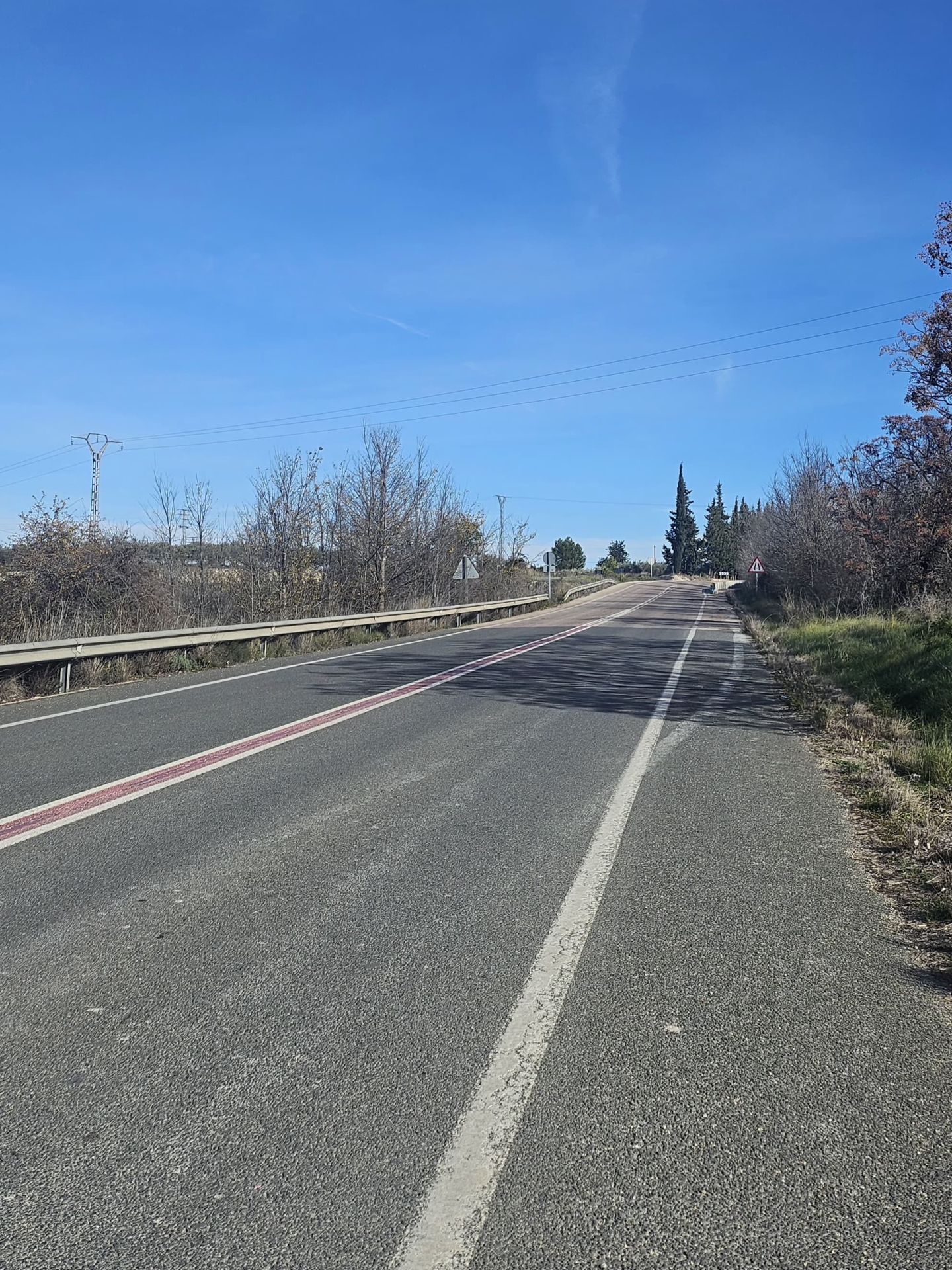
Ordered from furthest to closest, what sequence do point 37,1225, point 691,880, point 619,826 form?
point 619,826, point 691,880, point 37,1225

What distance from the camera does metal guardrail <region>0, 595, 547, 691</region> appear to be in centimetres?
1227

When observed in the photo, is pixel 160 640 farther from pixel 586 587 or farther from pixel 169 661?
pixel 586 587

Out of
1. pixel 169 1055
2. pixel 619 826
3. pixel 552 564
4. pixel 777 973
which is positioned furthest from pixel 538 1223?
pixel 552 564

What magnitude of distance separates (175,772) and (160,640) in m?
8.09

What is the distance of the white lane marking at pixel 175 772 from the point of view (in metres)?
6.12

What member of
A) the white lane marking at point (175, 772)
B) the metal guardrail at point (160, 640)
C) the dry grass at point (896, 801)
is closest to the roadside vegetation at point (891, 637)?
the dry grass at point (896, 801)

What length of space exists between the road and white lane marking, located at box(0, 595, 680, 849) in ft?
0.19

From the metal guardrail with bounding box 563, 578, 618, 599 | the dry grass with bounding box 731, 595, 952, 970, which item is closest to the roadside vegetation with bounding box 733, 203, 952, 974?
the dry grass with bounding box 731, 595, 952, 970

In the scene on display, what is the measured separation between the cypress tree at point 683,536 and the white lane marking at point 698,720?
131m

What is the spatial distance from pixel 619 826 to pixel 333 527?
25.3 m

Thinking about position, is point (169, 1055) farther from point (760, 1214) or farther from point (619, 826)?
point (619, 826)

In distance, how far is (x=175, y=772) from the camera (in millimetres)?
7617

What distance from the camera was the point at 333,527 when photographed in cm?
3055

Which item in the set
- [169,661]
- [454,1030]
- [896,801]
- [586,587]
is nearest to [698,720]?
[896,801]
